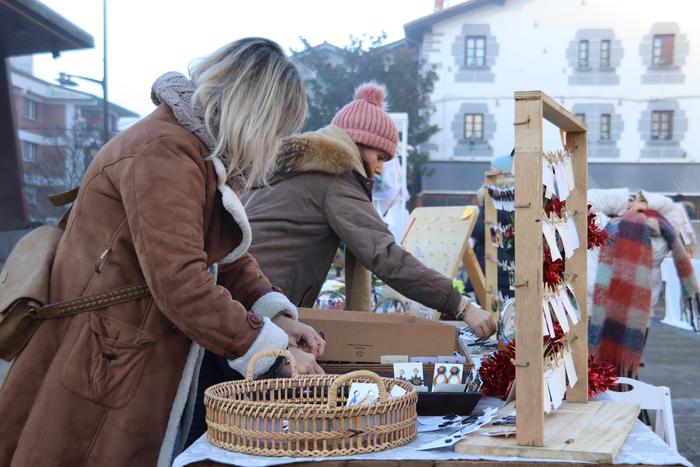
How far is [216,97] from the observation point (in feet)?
6.07

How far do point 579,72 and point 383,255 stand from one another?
29230 mm

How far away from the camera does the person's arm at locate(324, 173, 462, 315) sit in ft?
8.37

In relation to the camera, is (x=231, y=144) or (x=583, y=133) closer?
(x=231, y=144)

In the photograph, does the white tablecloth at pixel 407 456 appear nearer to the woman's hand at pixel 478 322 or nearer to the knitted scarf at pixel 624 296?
the woman's hand at pixel 478 322

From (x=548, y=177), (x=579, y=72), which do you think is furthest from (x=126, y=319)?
(x=579, y=72)

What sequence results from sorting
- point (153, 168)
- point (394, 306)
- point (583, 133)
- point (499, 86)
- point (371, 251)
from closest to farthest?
point (153, 168) < point (583, 133) < point (371, 251) < point (394, 306) < point (499, 86)

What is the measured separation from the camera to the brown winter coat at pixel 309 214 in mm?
2699

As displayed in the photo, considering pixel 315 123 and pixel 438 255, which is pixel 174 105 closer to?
pixel 438 255

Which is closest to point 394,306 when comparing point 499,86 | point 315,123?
point 315,123

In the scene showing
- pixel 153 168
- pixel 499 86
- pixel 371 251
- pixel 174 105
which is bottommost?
pixel 371 251

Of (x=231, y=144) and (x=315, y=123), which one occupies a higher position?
(x=315, y=123)

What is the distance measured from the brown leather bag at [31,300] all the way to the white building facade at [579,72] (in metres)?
27.8

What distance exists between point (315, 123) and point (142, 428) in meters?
22.5

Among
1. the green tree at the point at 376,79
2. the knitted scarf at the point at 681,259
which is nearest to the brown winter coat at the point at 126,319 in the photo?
the knitted scarf at the point at 681,259
